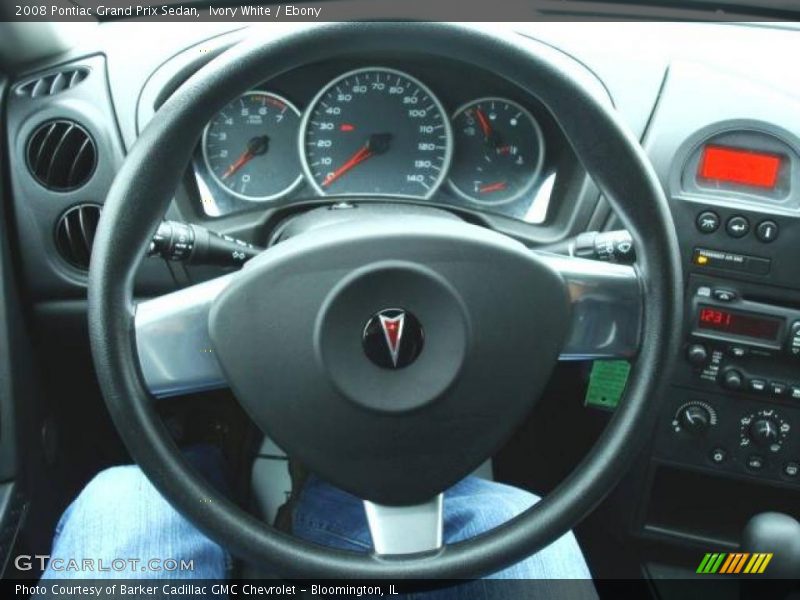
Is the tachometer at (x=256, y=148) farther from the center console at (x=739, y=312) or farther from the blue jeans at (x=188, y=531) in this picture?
the center console at (x=739, y=312)

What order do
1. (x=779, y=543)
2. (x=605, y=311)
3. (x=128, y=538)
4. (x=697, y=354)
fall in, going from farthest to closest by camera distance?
(x=697, y=354) < (x=779, y=543) < (x=128, y=538) < (x=605, y=311)

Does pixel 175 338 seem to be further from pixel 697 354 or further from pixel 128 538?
pixel 697 354

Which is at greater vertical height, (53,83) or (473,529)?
(53,83)

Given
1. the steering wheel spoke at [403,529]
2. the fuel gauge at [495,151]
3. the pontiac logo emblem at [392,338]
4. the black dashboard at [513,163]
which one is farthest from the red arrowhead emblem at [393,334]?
the fuel gauge at [495,151]

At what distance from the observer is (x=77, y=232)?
58.3 inches

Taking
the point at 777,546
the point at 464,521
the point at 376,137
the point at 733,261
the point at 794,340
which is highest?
the point at 376,137

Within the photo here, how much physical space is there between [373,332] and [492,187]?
698 millimetres

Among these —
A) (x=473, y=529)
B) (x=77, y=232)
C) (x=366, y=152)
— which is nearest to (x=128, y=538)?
(x=473, y=529)

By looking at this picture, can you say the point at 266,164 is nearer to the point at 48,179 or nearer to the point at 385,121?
the point at 385,121

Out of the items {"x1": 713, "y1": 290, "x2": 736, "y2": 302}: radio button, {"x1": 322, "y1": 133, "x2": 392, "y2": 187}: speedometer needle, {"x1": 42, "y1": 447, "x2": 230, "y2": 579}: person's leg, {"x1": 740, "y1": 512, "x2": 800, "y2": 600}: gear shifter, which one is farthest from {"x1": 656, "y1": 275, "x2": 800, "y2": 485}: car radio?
{"x1": 42, "y1": 447, "x2": 230, "y2": 579}: person's leg

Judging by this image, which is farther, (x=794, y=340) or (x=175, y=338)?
(x=794, y=340)

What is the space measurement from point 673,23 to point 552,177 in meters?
0.32

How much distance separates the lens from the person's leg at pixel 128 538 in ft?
3.57

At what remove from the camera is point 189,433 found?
171cm
